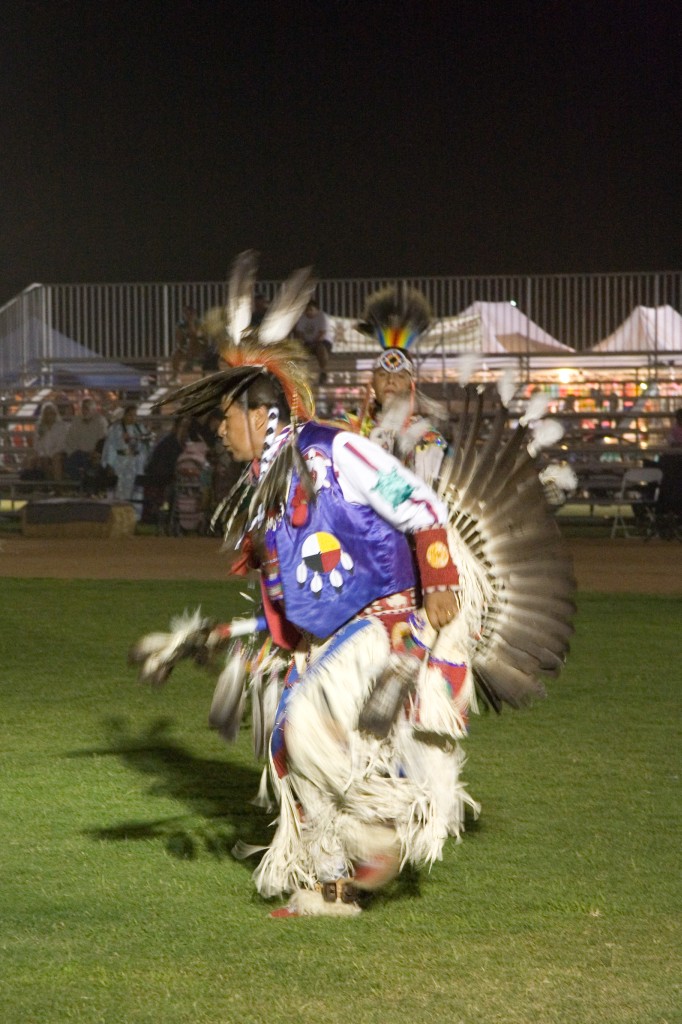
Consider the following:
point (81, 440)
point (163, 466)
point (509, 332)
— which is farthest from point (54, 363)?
point (509, 332)

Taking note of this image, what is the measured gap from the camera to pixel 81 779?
6.16 m

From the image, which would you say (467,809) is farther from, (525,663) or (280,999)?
(280,999)

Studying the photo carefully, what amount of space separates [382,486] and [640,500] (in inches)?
601

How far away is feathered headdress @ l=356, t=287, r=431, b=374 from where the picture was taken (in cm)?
670

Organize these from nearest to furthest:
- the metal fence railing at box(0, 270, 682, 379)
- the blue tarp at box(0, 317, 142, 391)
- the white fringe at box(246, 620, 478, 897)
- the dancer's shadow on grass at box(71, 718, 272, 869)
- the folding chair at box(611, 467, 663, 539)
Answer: the white fringe at box(246, 620, 478, 897)
the dancer's shadow on grass at box(71, 718, 272, 869)
the folding chair at box(611, 467, 663, 539)
the metal fence railing at box(0, 270, 682, 379)
the blue tarp at box(0, 317, 142, 391)

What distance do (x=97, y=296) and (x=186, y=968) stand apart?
844 inches

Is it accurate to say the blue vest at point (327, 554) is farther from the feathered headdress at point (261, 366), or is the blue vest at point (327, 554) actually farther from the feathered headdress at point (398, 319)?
the feathered headdress at point (398, 319)

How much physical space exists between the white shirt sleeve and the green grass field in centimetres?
121

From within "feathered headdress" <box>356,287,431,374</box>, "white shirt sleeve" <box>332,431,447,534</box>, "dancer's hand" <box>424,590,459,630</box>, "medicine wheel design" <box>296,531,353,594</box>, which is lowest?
"dancer's hand" <box>424,590,459,630</box>

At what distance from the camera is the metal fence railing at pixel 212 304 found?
75.2 feet

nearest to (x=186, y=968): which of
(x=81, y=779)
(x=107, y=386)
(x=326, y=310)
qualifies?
(x=81, y=779)

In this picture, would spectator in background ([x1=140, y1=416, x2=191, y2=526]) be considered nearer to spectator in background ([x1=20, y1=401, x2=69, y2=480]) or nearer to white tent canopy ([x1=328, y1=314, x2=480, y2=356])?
spectator in background ([x1=20, y1=401, x2=69, y2=480])

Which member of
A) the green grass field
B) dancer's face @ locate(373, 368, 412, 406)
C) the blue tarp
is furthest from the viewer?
the blue tarp

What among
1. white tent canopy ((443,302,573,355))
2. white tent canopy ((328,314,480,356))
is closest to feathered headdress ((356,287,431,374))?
white tent canopy ((328,314,480,356))
